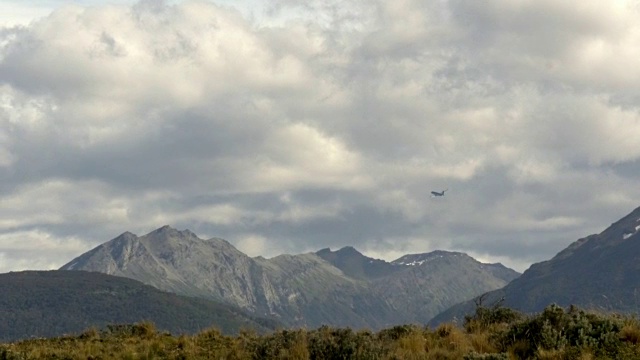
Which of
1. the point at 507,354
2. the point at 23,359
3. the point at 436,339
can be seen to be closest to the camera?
the point at 507,354

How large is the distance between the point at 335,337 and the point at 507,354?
16.1ft

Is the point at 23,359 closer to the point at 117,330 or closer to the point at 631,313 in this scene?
the point at 117,330

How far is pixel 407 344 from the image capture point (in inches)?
838

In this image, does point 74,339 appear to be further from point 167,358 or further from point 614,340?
point 614,340

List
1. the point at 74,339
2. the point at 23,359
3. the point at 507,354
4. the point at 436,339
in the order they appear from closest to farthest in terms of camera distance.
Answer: the point at 507,354
the point at 23,359
the point at 436,339
the point at 74,339

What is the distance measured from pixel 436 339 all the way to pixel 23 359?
40.0 feet

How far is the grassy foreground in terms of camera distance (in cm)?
1944

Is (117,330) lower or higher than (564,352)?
higher

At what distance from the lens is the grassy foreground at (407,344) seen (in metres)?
19.4

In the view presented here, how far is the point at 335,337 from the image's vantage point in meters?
20.9

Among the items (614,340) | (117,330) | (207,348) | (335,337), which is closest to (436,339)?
(335,337)

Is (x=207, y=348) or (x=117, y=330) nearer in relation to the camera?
(x=207, y=348)

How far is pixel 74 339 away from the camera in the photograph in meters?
25.3

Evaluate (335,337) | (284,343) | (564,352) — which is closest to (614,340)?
(564,352)
